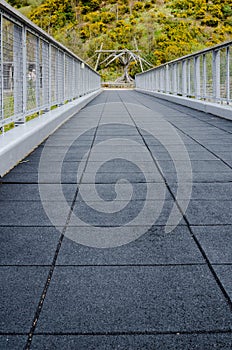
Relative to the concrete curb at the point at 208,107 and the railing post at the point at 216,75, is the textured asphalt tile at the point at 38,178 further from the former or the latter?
the railing post at the point at 216,75

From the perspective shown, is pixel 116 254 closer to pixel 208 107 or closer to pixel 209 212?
pixel 209 212

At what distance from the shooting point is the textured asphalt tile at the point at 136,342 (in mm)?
2291

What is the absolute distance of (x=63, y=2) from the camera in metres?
130

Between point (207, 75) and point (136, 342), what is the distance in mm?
13658

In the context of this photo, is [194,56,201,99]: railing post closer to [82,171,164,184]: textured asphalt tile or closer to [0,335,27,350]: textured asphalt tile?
[82,171,164,184]: textured asphalt tile

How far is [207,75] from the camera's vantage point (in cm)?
1537

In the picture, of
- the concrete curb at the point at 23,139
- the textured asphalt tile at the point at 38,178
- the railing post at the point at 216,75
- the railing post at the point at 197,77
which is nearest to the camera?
the textured asphalt tile at the point at 38,178

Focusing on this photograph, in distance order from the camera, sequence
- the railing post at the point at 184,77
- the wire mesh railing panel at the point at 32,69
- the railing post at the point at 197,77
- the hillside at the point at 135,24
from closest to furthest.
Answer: the wire mesh railing panel at the point at 32,69, the railing post at the point at 197,77, the railing post at the point at 184,77, the hillside at the point at 135,24

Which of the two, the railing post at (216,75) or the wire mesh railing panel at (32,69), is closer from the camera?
the wire mesh railing panel at (32,69)

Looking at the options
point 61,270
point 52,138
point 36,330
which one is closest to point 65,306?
point 36,330

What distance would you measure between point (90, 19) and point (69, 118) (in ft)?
391

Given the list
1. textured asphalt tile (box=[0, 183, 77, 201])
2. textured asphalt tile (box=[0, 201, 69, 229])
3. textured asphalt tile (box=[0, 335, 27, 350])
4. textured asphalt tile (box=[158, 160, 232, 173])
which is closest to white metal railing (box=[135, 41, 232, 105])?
textured asphalt tile (box=[158, 160, 232, 173])

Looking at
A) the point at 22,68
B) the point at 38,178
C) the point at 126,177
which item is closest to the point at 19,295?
the point at 38,178

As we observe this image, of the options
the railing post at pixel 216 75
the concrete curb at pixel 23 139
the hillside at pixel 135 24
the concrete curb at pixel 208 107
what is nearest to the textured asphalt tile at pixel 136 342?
the concrete curb at pixel 23 139
